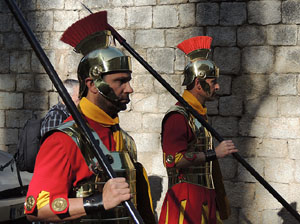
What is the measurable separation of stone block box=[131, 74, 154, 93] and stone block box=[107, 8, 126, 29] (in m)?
0.69

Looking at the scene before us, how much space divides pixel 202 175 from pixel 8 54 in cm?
399

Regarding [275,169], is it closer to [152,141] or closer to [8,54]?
[152,141]

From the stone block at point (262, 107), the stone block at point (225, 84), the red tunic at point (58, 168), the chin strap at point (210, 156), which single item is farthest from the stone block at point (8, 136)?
the red tunic at point (58, 168)

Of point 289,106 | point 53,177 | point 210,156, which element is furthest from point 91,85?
point 289,106

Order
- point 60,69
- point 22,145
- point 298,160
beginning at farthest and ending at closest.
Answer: point 60,69, point 298,160, point 22,145

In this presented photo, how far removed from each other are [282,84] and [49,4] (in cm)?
321

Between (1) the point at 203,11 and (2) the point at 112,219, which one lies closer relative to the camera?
(2) the point at 112,219

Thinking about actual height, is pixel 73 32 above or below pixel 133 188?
above

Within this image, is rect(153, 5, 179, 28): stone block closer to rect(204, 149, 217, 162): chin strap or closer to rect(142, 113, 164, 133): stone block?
rect(142, 113, 164, 133): stone block

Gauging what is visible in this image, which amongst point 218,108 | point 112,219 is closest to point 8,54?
point 218,108

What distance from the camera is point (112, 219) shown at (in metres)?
2.26

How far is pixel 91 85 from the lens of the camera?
2.43 metres

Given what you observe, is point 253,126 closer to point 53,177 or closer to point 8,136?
point 8,136

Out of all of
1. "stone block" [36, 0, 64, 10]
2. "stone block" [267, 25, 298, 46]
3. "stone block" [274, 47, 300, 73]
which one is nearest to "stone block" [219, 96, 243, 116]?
"stone block" [274, 47, 300, 73]
